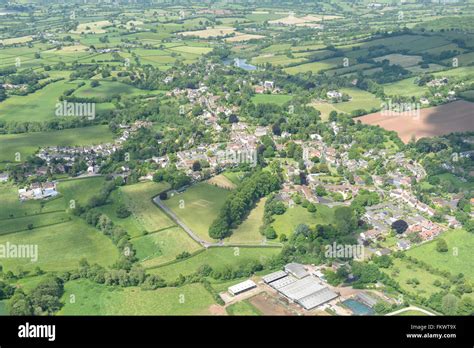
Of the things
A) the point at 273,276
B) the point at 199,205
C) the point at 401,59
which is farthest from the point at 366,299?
the point at 401,59

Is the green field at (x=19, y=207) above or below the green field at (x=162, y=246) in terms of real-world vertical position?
above

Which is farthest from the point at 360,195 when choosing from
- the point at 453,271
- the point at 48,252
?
the point at 48,252

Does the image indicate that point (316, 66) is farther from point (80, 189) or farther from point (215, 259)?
point (215, 259)

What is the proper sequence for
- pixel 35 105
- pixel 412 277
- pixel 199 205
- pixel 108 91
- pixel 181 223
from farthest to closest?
1. pixel 108 91
2. pixel 35 105
3. pixel 199 205
4. pixel 181 223
5. pixel 412 277

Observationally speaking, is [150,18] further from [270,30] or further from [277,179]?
[277,179]

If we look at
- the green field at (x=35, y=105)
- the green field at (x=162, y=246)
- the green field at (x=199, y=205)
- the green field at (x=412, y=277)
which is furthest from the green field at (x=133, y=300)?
the green field at (x=35, y=105)

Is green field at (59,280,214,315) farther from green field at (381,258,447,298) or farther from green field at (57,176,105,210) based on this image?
green field at (57,176,105,210)

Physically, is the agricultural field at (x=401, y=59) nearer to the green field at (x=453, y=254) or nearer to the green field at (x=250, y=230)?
the green field at (x=453, y=254)
